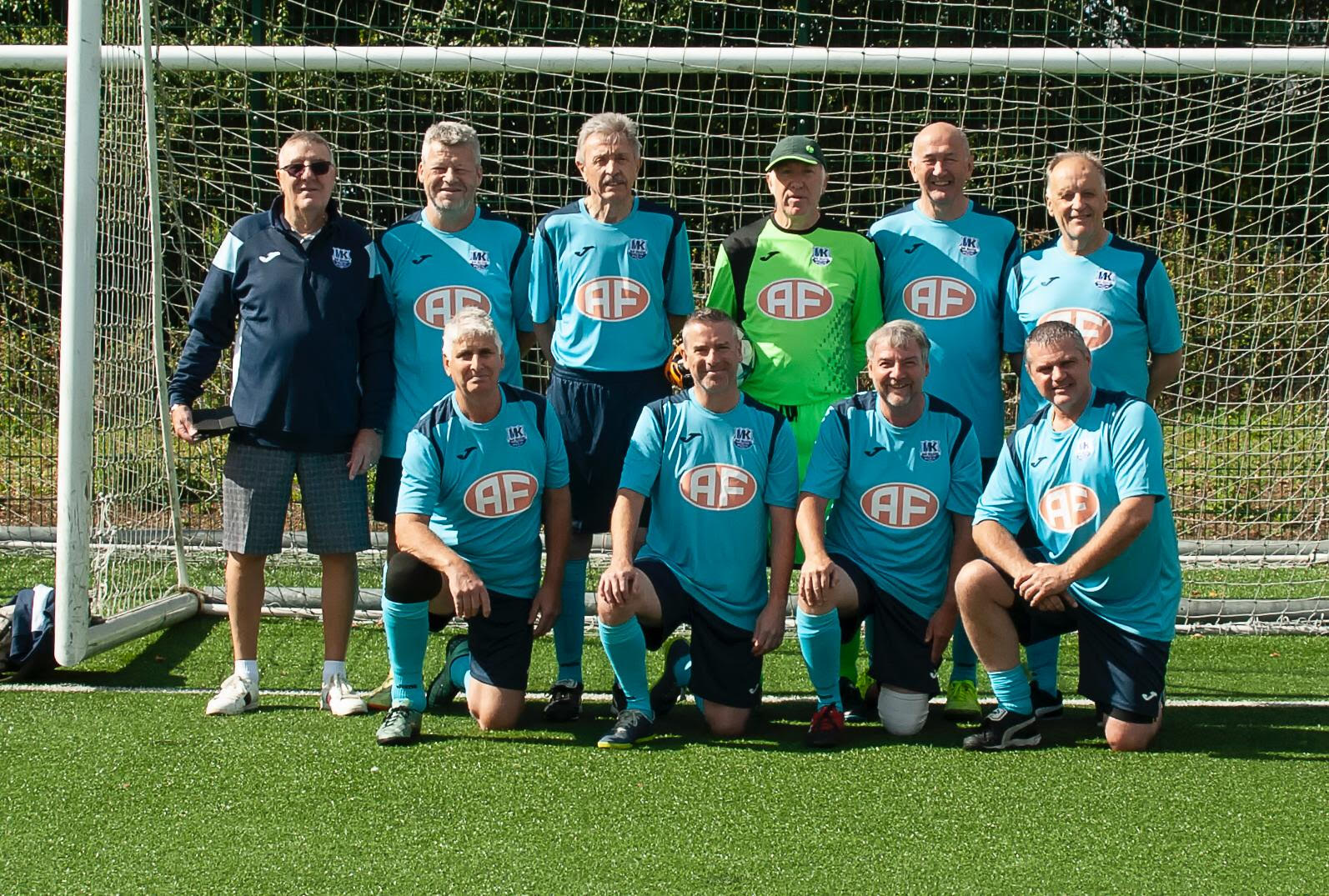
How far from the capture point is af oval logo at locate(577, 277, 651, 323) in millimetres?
4352

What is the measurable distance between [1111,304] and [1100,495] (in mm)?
668

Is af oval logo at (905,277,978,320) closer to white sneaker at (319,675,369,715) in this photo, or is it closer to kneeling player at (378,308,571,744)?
kneeling player at (378,308,571,744)

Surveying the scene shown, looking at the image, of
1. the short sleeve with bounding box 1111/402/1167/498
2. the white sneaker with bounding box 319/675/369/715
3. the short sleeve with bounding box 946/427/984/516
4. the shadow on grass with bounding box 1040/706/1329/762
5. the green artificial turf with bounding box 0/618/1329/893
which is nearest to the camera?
the green artificial turf with bounding box 0/618/1329/893

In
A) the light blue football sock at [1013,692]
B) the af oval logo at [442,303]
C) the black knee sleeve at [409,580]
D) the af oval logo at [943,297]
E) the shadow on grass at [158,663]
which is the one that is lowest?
the shadow on grass at [158,663]

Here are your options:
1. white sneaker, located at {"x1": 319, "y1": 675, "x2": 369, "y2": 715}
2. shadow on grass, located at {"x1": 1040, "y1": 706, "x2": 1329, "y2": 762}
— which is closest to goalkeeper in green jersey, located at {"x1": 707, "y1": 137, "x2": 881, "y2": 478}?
shadow on grass, located at {"x1": 1040, "y1": 706, "x2": 1329, "y2": 762}

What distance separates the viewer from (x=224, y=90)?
5945 millimetres

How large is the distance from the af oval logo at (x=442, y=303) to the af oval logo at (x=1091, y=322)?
5.89ft

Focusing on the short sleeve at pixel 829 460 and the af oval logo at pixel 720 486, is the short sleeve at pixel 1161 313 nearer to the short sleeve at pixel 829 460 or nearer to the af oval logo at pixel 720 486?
the short sleeve at pixel 829 460

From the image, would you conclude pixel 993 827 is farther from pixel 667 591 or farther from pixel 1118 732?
pixel 667 591

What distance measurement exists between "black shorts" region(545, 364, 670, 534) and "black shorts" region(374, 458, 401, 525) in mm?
559

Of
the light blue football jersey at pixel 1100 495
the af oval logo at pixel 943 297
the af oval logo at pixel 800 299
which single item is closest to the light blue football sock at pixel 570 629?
the af oval logo at pixel 800 299

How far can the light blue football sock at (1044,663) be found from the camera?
4.35m

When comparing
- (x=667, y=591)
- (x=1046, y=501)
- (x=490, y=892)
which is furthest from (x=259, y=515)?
(x=1046, y=501)

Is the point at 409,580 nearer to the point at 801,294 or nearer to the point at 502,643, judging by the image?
the point at 502,643
